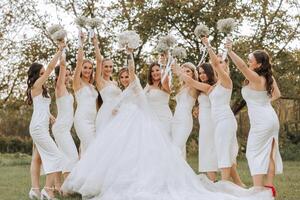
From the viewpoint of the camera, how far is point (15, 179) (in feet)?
42.3

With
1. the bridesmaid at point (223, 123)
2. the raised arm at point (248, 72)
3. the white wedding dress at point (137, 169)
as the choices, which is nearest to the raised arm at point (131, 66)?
the white wedding dress at point (137, 169)

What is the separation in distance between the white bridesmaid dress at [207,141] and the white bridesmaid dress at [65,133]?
6.64 ft

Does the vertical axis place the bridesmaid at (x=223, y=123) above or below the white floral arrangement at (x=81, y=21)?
below

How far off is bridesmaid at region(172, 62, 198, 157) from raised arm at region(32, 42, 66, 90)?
205cm

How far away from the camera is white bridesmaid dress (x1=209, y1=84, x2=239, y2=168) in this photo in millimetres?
9156

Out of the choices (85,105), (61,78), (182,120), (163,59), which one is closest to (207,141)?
(182,120)

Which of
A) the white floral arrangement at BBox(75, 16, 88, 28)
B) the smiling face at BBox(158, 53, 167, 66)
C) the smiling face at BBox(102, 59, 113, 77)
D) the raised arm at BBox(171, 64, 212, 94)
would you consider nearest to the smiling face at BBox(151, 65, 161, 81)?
the smiling face at BBox(158, 53, 167, 66)

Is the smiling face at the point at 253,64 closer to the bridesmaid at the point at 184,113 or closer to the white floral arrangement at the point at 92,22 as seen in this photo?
the bridesmaid at the point at 184,113

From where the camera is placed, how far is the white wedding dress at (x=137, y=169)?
820 centimetres

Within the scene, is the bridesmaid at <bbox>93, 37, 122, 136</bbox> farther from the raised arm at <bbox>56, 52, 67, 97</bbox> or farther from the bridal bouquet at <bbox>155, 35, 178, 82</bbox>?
the bridal bouquet at <bbox>155, 35, 178, 82</bbox>

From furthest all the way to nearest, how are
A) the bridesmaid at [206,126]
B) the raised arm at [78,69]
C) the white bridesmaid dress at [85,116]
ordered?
1. the white bridesmaid dress at [85,116]
2. the bridesmaid at [206,126]
3. the raised arm at [78,69]

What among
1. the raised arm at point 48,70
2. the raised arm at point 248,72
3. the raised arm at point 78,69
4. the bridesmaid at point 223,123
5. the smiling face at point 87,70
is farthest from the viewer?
the smiling face at point 87,70

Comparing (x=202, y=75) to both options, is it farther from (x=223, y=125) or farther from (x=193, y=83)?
(x=223, y=125)

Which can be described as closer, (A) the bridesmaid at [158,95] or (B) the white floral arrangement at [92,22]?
(B) the white floral arrangement at [92,22]
